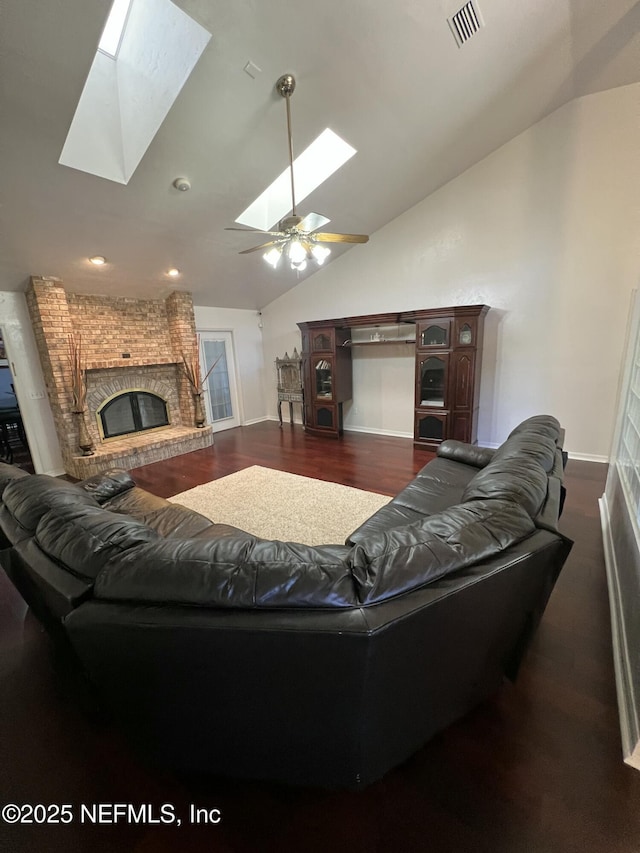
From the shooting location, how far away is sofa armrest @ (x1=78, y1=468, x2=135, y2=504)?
7.83 ft

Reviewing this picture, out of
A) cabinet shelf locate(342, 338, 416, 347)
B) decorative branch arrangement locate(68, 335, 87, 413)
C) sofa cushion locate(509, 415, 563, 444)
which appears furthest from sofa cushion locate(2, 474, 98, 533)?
cabinet shelf locate(342, 338, 416, 347)

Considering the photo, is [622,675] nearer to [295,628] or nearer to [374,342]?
[295,628]

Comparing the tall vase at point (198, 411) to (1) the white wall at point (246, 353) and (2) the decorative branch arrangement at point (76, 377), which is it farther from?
(2) the decorative branch arrangement at point (76, 377)

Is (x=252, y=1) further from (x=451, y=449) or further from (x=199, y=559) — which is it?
(x=451, y=449)

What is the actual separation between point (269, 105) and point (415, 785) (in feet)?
12.9

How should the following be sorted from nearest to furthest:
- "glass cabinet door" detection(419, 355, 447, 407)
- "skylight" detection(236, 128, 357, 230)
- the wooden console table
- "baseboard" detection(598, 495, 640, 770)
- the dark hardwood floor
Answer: the dark hardwood floor < "baseboard" detection(598, 495, 640, 770) < "skylight" detection(236, 128, 357, 230) < "glass cabinet door" detection(419, 355, 447, 407) < the wooden console table

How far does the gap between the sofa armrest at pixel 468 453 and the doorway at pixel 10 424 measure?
486cm

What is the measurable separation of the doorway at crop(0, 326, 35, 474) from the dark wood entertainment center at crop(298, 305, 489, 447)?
3.94 m

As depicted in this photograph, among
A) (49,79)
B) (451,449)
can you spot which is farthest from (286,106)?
(451,449)

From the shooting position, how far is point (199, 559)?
93cm

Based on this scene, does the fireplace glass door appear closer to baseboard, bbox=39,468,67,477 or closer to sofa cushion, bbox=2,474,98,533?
baseboard, bbox=39,468,67,477

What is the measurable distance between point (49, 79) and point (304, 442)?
4215mm

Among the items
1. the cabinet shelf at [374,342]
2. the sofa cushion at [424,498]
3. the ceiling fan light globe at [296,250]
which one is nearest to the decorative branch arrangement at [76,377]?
the ceiling fan light globe at [296,250]

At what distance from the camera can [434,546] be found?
991 mm
